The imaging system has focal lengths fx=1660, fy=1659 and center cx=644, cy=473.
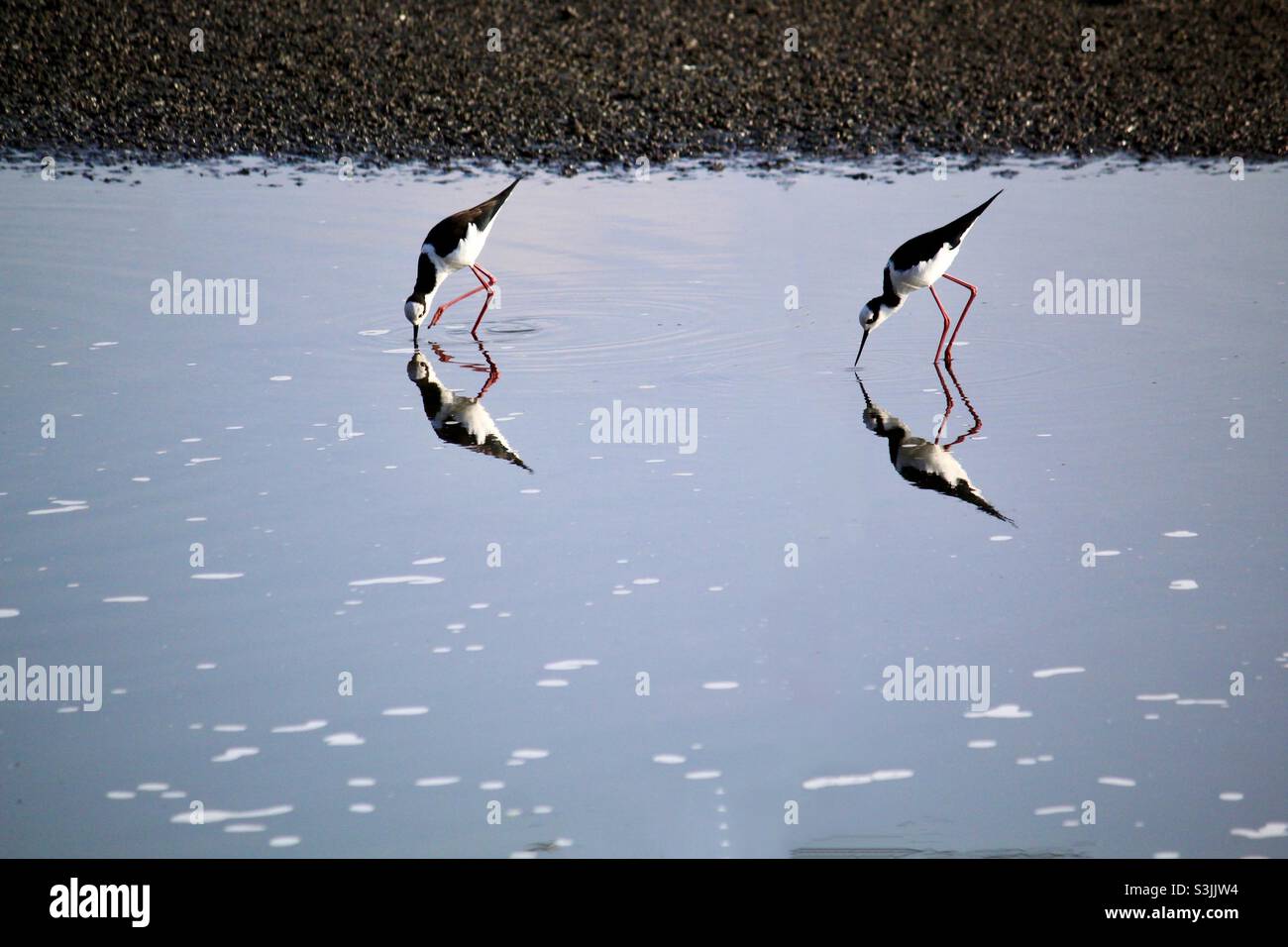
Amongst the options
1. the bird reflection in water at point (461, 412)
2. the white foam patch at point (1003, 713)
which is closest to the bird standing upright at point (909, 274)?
the bird reflection in water at point (461, 412)

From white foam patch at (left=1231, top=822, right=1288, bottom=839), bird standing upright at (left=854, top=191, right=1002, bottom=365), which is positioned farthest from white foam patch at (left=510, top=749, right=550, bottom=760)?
bird standing upright at (left=854, top=191, right=1002, bottom=365)

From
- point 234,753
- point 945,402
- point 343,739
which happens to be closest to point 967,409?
Answer: point 945,402

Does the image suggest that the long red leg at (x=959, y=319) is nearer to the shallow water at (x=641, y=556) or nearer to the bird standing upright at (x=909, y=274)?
the bird standing upright at (x=909, y=274)

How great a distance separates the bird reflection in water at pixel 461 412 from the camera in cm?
879

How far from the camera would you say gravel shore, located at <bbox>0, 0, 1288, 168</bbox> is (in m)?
15.8

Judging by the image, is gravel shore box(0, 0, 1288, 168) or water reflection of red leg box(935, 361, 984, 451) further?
gravel shore box(0, 0, 1288, 168)

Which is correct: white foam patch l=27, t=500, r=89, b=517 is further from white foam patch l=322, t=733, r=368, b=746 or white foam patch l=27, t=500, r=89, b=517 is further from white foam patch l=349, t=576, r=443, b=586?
white foam patch l=322, t=733, r=368, b=746

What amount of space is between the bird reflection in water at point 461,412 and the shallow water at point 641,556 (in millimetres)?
60

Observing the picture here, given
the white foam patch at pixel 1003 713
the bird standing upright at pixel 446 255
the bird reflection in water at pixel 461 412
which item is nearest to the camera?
the white foam patch at pixel 1003 713

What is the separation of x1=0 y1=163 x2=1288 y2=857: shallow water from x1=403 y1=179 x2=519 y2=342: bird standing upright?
22 centimetres

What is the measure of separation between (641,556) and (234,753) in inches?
→ 87.0

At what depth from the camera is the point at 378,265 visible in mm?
12219

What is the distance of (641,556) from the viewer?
7.33 m

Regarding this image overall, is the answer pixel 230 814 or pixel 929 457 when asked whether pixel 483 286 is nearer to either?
pixel 929 457
